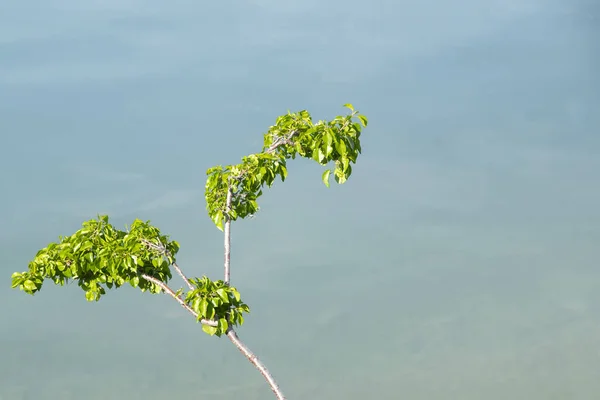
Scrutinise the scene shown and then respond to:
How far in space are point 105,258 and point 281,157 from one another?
2.14m

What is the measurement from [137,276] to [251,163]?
1.69 meters

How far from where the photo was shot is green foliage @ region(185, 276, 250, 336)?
9.02 meters

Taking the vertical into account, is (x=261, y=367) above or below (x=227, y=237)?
below

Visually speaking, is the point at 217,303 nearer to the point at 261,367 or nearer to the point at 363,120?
the point at 261,367

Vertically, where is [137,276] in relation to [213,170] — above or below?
below

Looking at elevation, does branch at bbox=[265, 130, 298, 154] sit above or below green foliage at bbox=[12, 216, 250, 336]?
above

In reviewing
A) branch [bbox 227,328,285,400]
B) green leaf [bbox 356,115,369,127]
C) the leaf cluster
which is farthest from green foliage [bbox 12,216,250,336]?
green leaf [bbox 356,115,369,127]

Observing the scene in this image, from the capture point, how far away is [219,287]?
915cm

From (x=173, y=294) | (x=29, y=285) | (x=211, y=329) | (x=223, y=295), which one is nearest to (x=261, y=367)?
(x=211, y=329)

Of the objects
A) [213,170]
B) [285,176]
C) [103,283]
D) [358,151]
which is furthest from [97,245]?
[358,151]

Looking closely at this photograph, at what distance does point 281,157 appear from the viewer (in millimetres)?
10000

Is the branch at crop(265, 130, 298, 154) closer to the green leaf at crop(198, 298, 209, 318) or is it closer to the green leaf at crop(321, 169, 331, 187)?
the green leaf at crop(321, 169, 331, 187)

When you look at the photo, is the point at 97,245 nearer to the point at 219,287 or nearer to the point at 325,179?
the point at 219,287

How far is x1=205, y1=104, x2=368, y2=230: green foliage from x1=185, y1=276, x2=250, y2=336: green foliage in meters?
0.90
